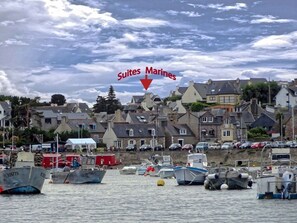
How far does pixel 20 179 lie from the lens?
71.9m

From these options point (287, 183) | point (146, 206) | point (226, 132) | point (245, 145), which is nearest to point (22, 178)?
point (146, 206)

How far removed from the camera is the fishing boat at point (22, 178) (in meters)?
70.7

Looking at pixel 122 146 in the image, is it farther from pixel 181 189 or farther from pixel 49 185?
pixel 181 189

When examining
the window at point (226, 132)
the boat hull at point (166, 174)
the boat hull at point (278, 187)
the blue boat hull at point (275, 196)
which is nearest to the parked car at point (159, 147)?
the window at point (226, 132)

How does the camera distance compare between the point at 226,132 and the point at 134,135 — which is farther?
the point at 226,132

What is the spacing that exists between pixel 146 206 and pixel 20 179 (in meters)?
14.5

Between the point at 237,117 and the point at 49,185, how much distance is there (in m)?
82.7

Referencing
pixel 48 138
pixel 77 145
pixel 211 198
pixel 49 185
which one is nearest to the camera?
pixel 211 198

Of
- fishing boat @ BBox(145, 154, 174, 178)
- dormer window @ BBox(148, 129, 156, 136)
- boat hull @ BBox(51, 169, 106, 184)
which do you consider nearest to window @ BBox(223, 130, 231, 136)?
dormer window @ BBox(148, 129, 156, 136)

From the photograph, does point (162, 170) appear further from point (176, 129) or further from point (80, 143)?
point (176, 129)

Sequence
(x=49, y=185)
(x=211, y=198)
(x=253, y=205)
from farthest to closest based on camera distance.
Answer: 1. (x=49, y=185)
2. (x=211, y=198)
3. (x=253, y=205)

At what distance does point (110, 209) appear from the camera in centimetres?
6038

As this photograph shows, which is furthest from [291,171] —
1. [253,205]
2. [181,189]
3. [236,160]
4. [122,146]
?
[122,146]

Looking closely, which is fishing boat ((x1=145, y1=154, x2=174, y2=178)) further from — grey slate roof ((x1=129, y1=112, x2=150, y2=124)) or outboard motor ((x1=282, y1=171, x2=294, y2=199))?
grey slate roof ((x1=129, y1=112, x2=150, y2=124))
